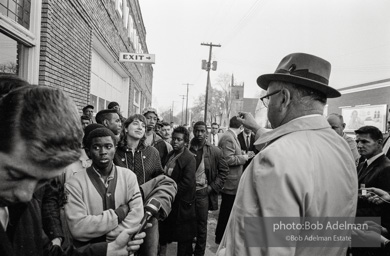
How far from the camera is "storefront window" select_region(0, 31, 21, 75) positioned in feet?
14.6

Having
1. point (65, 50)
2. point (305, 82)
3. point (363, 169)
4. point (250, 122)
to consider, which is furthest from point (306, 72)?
point (65, 50)

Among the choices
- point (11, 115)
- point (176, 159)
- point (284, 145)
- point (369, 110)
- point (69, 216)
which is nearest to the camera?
point (11, 115)

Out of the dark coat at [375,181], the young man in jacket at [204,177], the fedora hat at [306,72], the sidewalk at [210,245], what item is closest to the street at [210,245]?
the sidewalk at [210,245]

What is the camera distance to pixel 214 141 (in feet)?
A: 35.7

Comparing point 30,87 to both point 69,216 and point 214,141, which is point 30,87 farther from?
point 214,141

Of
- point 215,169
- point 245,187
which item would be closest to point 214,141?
point 215,169

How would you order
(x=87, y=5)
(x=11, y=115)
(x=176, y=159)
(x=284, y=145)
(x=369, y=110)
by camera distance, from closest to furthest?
(x=11, y=115) → (x=284, y=145) → (x=176, y=159) → (x=87, y=5) → (x=369, y=110)

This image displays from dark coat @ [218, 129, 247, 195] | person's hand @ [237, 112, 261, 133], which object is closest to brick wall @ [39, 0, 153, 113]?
dark coat @ [218, 129, 247, 195]

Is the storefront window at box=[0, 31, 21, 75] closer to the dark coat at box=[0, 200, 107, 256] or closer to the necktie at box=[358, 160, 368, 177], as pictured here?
the dark coat at box=[0, 200, 107, 256]

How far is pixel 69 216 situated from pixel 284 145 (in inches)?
75.7

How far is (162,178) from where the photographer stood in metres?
3.33

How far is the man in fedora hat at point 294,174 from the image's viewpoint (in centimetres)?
140

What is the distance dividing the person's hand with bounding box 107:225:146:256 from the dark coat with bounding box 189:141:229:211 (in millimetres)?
3166

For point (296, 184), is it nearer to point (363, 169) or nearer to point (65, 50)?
point (363, 169)
